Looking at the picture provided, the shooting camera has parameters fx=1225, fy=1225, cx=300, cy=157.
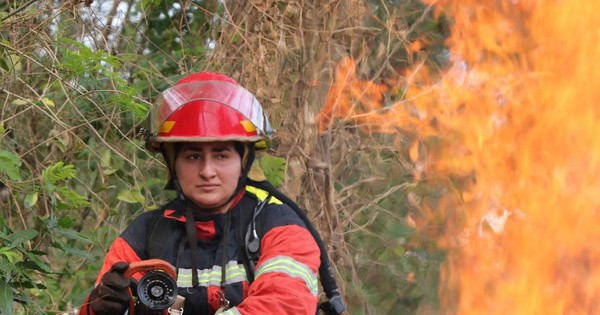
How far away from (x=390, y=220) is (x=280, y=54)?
1.71 metres

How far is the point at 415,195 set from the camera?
8.21 meters

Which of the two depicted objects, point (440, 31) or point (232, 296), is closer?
point (232, 296)

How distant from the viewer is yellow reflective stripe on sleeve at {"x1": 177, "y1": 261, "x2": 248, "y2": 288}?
15.7 ft

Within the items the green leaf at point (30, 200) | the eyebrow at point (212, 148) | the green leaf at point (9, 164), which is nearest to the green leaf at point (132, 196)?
the green leaf at point (30, 200)

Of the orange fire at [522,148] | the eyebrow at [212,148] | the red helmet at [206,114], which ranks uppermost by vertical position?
the red helmet at [206,114]

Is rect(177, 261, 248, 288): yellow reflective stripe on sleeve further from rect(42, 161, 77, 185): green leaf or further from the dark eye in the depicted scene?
rect(42, 161, 77, 185): green leaf

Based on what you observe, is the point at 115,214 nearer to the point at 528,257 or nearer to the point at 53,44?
the point at 53,44

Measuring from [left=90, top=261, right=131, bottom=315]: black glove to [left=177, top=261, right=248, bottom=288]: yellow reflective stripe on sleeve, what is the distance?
0.84ft

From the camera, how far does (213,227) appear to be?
16.1 ft

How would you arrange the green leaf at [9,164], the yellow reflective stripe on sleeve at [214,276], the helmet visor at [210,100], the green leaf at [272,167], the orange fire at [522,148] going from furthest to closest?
the orange fire at [522,148] < the green leaf at [272,167] < the green leaf at [9,164] < the helmet visor at [210,100] < the yellow reflective stripe on sleeve at [214,276]

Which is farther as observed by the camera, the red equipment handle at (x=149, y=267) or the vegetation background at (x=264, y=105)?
the vegetation background at (x=264, y=105)

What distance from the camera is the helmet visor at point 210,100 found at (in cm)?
505

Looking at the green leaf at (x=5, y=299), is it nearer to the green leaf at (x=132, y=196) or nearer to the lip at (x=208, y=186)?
the lip at (x=208, y=186)

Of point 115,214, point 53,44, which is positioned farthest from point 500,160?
point 53,44
